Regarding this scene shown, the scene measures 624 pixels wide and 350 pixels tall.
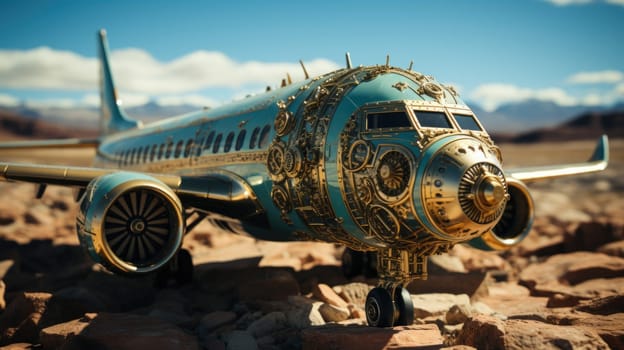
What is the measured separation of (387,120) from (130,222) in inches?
194

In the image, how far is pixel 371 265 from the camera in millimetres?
13875

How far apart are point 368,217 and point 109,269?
4.38 metres

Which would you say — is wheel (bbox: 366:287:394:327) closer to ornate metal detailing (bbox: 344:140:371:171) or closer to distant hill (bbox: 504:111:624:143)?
ornate metal detailing (bbox: 344:140:371:171)

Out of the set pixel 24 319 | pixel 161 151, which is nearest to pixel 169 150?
pixel 161 151

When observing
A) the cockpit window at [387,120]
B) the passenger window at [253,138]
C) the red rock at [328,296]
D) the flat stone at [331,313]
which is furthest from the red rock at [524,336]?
the passenger window at [253,138]

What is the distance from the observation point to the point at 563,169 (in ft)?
47.5

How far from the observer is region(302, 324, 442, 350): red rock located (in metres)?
7.41

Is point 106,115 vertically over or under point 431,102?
over

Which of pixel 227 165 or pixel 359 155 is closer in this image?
pixel 359 155

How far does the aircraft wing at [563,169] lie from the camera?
12961mm

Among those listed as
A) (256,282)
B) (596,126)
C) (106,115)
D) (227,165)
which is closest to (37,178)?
(227,165)

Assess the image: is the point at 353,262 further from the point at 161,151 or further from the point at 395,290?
the point at 161,151

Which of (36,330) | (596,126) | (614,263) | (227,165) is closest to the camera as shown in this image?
(36,330)

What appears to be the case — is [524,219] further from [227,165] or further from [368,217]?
[227,165]
